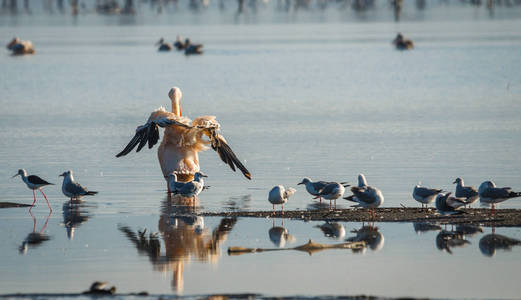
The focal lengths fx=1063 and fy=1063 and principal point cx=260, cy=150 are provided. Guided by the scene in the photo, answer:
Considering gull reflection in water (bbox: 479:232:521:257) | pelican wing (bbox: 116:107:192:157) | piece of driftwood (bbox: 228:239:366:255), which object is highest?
pelican wing (bbox: 116:107:192:157)

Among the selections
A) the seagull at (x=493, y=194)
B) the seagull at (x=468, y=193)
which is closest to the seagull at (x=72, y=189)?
the seagull at (x=468, y=193)

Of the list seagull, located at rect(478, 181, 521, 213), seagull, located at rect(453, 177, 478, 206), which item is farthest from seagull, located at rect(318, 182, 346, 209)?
seagull, located at rect(478, 181, 521, 213)

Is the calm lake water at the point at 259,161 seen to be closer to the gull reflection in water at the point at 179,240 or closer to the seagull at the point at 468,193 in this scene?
the gull reflection in water at the point at 179,240

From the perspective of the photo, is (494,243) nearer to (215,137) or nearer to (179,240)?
(179,240)

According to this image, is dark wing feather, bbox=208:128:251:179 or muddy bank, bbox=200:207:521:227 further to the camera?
dark wing feather, bbox=208:128:251:179

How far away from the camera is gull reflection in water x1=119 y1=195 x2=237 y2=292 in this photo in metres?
12.0

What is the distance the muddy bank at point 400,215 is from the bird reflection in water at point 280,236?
0.75m

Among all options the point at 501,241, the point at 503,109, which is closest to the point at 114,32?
the point at 503,109

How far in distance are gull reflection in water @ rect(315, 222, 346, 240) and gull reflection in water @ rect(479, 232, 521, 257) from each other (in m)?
1.74

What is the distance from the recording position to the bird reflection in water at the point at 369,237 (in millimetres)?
12547

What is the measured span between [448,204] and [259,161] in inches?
282

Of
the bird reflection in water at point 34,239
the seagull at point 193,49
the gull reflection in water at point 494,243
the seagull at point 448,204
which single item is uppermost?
the seagull at point 193,49

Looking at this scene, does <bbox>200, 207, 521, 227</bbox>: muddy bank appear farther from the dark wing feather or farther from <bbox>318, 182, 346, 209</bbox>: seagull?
the dark wing feather

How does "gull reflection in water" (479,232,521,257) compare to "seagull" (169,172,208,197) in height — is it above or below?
below
